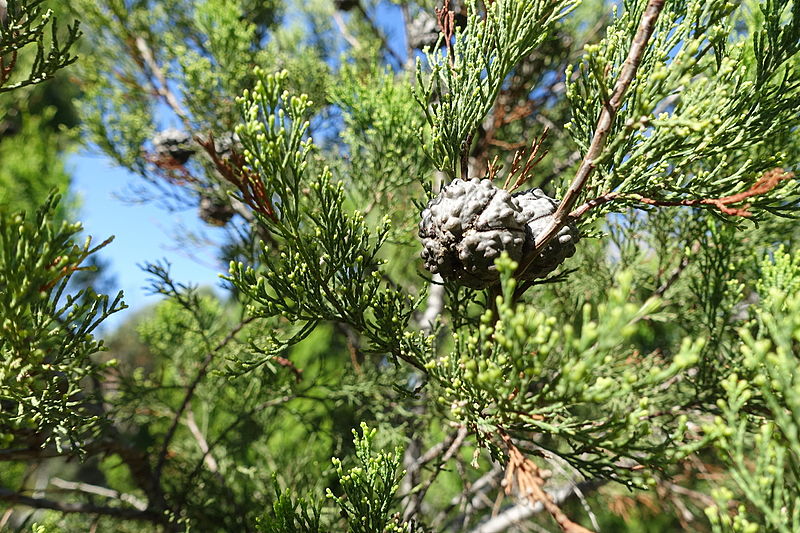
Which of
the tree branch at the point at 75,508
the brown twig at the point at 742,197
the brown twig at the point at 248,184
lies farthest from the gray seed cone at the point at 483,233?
the tree branch at the point at 75,508

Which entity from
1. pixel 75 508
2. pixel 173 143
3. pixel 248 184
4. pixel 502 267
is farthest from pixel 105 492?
pixel 502 267

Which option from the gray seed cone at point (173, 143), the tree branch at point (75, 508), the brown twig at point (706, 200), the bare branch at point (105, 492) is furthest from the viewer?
the gray seed cone at point (173, 143)

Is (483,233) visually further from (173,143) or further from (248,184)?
(173,143)

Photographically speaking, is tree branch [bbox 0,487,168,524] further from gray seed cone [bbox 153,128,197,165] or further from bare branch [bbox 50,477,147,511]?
gray seed cone [bbox 153,128,197,165]

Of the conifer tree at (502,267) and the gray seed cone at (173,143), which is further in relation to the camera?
the gray seed cone at (173,143)

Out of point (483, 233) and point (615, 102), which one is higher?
point (615, 102)

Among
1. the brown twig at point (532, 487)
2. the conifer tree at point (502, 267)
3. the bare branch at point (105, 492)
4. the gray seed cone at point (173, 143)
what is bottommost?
the brown twig at point (532, 487)

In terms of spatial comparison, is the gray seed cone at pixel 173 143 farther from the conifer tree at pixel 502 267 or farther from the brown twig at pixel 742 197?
the brown twig at pixel 742 197

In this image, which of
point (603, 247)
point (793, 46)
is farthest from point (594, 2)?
point (793, 46)
